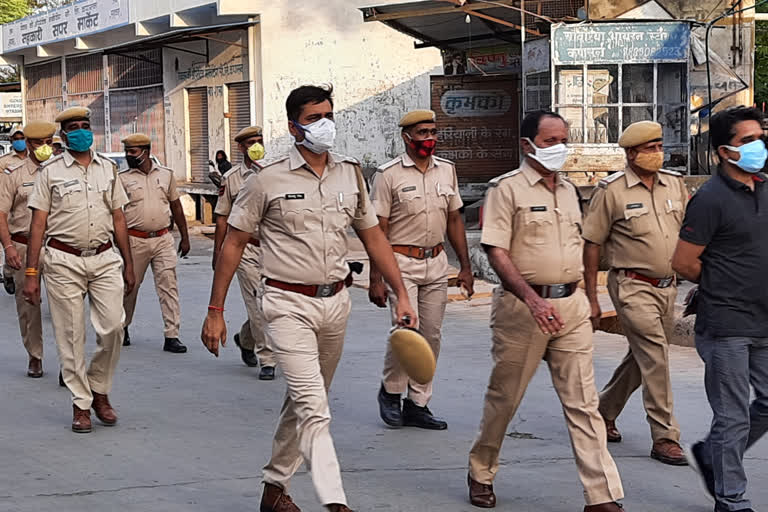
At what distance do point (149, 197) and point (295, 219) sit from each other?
18.5ft

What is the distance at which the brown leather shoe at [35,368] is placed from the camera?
31.1ft

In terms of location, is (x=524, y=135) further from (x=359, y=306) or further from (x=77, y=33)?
(x=77, y=33)

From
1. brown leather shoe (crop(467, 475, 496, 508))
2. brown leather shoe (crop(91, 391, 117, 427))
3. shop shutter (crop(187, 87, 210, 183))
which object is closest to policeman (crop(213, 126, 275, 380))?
brown leather shoe (crop(91, 391, 117, 427))

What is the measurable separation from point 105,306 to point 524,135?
322 cm

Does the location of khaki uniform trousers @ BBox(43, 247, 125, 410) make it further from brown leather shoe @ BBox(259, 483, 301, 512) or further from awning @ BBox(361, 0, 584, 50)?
awning @ BBox(361, 0, 584, 50)

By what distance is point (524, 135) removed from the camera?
18.8 feet

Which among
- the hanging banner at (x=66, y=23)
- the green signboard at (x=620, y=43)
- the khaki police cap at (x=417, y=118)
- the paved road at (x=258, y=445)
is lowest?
the paved road at (x=258, y=445)

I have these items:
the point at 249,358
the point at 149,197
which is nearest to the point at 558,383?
the point at 249,358

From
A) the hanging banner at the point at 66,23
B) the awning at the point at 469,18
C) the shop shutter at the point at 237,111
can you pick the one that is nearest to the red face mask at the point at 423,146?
the awning at the point at 469,18

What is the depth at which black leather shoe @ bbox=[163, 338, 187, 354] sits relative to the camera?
10680 millimetres

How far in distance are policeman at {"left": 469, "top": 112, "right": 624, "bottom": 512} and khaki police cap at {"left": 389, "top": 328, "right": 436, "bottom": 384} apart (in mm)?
403

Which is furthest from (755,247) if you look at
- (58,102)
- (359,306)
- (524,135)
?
(58,102)

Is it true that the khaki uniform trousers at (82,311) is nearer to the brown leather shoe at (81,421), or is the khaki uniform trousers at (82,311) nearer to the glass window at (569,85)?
the brown leather shoe at (81,421)

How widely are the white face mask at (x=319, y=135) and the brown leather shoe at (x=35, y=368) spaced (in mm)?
4959
